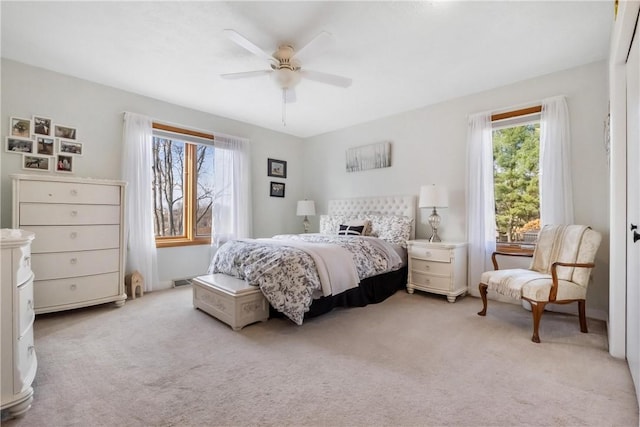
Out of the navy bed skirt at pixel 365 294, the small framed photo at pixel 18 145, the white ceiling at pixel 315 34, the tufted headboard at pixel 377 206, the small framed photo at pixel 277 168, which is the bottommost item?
the navy bed skirt at pixel 365 294

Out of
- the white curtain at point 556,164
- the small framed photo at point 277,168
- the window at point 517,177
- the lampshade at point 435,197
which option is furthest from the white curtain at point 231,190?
the white curtain at point 556,164

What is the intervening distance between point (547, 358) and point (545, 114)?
2.62 metres

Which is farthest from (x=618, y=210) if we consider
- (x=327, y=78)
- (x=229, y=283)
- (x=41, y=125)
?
(x=41, y=125)

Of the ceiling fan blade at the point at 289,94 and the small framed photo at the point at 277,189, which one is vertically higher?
the ceiling fan blade at the point at 289,94

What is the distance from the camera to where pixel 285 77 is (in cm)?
290

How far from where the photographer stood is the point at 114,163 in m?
3.82

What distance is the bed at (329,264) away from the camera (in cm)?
271

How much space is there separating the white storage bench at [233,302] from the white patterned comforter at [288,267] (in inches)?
4.1

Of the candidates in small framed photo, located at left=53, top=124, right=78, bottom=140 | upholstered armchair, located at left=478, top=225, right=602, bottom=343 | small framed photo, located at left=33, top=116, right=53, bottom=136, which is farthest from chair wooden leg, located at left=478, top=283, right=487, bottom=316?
small framed photo, located at left=33, top=116, right=53, bottom=136

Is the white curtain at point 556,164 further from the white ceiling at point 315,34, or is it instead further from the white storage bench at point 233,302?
the white storage bench at point 233,302

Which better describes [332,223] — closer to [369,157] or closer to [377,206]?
[377,206]

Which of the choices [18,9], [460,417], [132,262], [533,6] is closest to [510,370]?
[460,417]

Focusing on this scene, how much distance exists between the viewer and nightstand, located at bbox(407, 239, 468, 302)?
11.8ft

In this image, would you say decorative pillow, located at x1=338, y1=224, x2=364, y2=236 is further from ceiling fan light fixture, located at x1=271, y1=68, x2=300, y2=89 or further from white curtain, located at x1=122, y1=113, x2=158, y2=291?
white curtain, located at x1=122, y1=113, x2=158, y2=291
